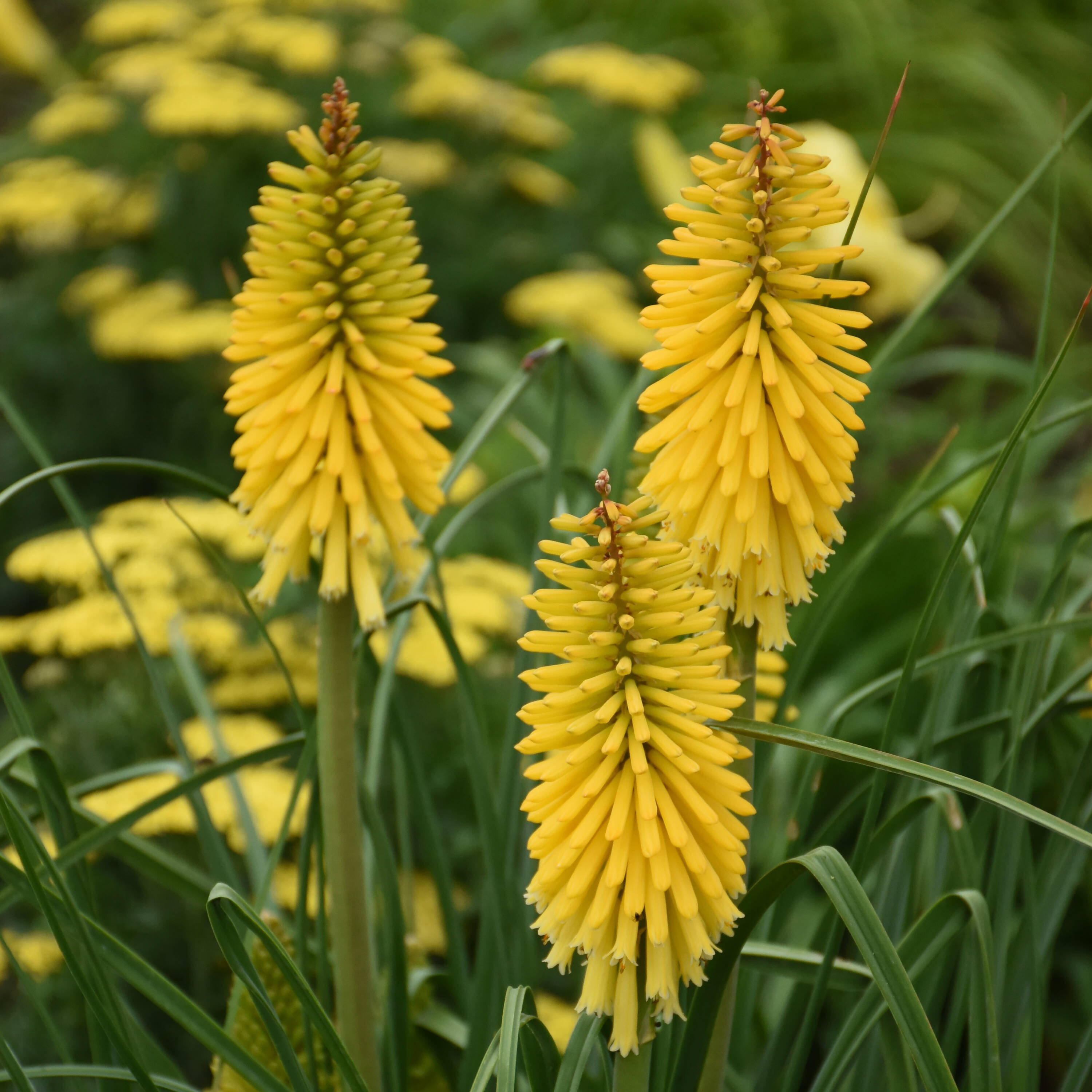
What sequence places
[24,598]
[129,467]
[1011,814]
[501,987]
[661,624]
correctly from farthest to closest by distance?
[24,598]
[501,987]
[1011,814]
[129,467]
[661,624]

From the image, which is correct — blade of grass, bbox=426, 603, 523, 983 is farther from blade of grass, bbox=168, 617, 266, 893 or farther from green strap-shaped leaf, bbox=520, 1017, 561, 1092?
blade of grass, bbox=168, 617, 266, 893

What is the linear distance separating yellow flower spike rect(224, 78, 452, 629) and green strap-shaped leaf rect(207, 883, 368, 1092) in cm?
33

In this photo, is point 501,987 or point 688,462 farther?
point 501,987

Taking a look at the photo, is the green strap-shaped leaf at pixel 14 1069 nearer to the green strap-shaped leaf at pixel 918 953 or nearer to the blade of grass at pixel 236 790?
the blade of grass at pixel 236 790

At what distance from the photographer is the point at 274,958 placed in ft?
3.68

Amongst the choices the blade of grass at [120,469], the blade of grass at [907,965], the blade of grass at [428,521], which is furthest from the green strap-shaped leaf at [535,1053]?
the blade of grass at [120,469]

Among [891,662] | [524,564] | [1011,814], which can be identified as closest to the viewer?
[1011,814]

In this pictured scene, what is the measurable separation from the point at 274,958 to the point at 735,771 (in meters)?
0.50

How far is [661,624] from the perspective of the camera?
0.98 metres

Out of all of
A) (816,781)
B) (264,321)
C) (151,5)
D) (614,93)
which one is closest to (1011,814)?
(816,781)

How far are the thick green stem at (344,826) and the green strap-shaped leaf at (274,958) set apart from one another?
140 millimetres

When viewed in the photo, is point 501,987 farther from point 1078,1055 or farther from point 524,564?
point 524,564

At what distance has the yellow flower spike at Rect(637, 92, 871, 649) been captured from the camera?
105 cm

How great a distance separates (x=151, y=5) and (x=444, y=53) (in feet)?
4.35
